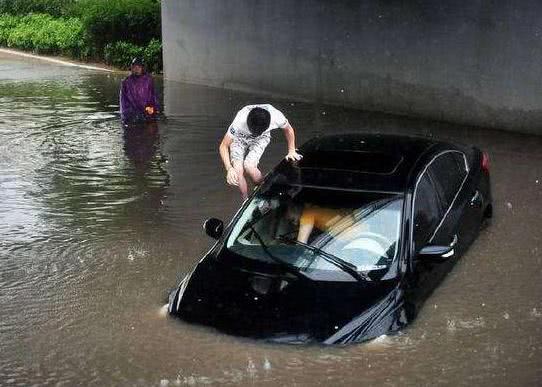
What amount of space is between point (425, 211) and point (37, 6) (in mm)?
30869

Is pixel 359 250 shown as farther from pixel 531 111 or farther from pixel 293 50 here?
pixel 293 50

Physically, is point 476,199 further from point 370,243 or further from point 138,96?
point 138,96

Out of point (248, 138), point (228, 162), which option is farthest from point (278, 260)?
point (248, 138)

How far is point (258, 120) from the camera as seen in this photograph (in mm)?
7828

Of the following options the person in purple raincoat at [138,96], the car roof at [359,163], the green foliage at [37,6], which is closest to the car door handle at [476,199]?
the car roof at [359,163]

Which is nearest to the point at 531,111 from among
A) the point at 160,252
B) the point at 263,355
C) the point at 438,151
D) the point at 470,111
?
the point at 470,111

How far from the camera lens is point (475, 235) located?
7.82 meters

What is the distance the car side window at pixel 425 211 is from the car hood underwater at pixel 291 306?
593mm

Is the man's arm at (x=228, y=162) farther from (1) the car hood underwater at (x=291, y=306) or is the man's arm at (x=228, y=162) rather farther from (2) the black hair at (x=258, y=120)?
(1) the car hood underwater at (x=291, y=306)

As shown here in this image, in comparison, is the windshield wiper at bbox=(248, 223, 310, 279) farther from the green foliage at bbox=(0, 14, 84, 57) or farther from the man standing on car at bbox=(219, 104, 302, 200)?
the green foliage at bbox=(0, 14, 84, 57)

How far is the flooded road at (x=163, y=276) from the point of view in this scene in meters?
5.57

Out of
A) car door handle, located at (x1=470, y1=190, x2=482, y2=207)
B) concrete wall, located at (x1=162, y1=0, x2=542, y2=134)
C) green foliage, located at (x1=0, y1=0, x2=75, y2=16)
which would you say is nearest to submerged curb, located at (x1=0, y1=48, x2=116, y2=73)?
green foliage, located at (x1=0, y1=0, x2=75, y2=16)

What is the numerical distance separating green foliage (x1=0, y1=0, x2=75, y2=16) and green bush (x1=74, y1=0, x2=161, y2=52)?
24.5ft

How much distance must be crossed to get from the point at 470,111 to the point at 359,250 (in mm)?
9461
